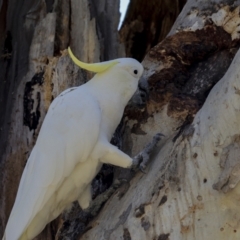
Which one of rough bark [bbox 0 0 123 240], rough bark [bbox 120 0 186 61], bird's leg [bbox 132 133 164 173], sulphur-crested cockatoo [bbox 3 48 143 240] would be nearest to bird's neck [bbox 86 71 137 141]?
sulphur-crested cockatoo [bbox 3 48 143 240]

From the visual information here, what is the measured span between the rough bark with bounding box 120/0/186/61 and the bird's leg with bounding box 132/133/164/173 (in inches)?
61.8

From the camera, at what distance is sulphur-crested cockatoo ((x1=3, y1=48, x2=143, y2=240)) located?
157cm

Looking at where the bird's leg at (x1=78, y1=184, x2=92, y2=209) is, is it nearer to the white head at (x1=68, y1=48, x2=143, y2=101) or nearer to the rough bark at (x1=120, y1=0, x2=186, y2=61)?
the white head at (x1=68, y1=48, x2=143, y2=101)

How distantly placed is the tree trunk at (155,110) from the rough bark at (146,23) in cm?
82

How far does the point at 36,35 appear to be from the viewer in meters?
2.16

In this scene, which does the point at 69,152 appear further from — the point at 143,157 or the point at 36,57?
the point at 36,57

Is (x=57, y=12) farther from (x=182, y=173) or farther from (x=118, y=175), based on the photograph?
(x=182, y=173)

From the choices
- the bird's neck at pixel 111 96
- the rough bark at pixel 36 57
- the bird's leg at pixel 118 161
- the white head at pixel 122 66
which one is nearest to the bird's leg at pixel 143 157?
the bird's leg at pixel 118 161

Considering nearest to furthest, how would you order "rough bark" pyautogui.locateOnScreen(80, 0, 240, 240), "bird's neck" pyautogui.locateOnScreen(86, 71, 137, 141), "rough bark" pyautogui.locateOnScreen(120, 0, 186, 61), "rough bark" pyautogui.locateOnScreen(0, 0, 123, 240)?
"rough bark" pyautogui.locateOnScreen(80, 0, 240, 240) < "bird's neck" pyautogui.locateOnScreen(86, 71, 137, 141) < "rough bark" pyautogui.locateOnScreen(0, 0, 123, 240) < "rough bark" pyautogui.locateOnScreen(120, 0, 186, 61)

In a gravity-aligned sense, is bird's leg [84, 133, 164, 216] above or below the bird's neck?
below

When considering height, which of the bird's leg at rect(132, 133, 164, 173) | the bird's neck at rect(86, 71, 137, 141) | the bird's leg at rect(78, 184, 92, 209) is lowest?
the bird's leg at rect(78, 184, 92, 209)

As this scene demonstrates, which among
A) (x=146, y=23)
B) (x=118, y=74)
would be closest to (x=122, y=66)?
(x=118, y=74)

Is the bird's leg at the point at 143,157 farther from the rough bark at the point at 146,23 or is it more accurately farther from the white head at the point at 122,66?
the rough bark at the point at 146,23

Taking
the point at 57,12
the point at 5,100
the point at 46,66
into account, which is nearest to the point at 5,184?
the point at 5,100
